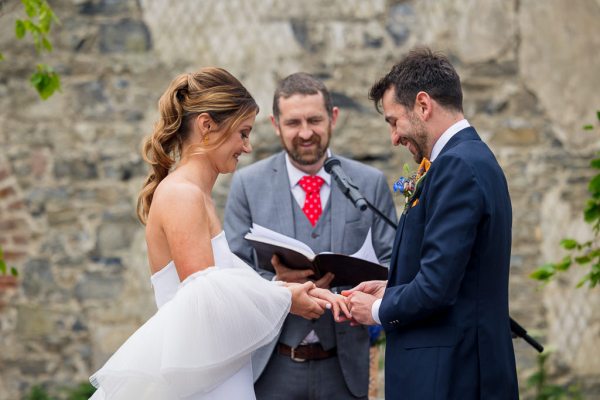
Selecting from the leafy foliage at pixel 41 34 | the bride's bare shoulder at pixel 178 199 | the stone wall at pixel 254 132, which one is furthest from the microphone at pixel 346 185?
the stone wall at pixel 254 132

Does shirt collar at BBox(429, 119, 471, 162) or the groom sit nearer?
the groom

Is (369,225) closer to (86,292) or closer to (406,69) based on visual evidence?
(406,69)

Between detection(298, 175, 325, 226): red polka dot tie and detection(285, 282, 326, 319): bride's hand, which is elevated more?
detection(298, 175, 325, 226): red polka dot tie

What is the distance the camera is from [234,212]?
3.81 m

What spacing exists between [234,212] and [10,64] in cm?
279

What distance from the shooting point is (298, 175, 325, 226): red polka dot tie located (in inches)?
149

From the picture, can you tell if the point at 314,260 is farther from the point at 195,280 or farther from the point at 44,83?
the point at 44,83

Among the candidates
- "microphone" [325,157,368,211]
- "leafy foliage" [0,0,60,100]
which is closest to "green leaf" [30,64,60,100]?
"leafy foliage" [0,0,60,100]

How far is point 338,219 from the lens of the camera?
3.74 metres

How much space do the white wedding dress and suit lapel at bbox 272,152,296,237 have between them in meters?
0.95

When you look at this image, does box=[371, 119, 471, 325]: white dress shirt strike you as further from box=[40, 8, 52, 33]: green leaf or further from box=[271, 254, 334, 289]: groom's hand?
box=[40, 8, 52, 33]: green leaf

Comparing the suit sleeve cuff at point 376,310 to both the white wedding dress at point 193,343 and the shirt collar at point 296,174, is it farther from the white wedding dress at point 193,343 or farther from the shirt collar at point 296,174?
the shirt collar at point 296,174

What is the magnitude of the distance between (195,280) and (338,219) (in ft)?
3.96

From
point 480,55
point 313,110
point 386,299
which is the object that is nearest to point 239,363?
point 386,299
